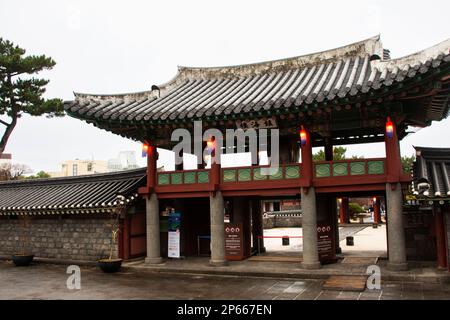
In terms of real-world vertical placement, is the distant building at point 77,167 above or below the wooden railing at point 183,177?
above

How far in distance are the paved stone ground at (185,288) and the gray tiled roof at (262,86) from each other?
5.96 metres

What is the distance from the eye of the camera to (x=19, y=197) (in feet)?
75.1

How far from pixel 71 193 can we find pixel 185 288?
10.3 metres

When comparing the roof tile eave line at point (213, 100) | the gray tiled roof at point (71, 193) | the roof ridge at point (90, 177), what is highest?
the roof tile eave line at point (213, 100)

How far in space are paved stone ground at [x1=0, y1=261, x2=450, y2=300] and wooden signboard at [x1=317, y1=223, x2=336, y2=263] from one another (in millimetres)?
2265

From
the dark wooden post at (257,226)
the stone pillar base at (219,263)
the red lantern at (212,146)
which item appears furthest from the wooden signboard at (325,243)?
the red lantern at (212,146)

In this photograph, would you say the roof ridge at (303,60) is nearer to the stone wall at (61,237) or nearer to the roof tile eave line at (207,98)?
the roof tile eave line at (207,98)

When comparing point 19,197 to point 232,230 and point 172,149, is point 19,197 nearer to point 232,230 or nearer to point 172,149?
point 172,149

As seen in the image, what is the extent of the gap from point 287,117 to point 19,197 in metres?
15.7

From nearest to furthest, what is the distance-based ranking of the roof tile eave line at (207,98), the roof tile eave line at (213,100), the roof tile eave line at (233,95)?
the roof tile eave line at (233,95) → the roof tile eave line at (213,100) → the roof tile eave line at (207,98)

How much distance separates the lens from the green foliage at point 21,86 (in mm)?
29875

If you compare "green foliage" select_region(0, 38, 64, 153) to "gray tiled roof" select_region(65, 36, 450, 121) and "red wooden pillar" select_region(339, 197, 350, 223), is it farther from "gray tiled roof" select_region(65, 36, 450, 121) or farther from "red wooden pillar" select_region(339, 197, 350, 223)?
"red wooden pillar" select_region(339, 197, 350, 223)

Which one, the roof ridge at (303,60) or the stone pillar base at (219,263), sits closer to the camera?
the stone pillar base at (219,263)
